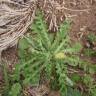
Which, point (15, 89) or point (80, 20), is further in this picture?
point (80, 20)

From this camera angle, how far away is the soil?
3020 millimetres

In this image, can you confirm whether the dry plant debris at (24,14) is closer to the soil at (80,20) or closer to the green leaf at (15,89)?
the soil at (80,20)

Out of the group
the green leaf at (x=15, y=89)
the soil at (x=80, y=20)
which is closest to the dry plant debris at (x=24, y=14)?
the soil at (x=80, y=20)

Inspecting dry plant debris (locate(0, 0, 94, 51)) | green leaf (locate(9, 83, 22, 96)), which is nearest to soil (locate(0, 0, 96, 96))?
dry plant debris (locate(0, 0, 94, 51))

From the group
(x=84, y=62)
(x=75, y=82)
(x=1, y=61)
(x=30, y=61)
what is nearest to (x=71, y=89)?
(x=75, y=82)

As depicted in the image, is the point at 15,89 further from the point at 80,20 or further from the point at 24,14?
the point at 80,20

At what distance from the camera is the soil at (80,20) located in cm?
302

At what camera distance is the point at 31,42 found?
2.92m

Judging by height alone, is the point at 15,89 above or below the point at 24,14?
below

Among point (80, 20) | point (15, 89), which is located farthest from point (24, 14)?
point (15, 89)

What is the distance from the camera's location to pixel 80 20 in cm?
Result: 305

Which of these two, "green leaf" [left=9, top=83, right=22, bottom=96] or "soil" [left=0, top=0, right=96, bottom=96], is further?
Result: "soil" [left=0, top=0, right=96, bottom=96]

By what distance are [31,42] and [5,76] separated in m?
0.40

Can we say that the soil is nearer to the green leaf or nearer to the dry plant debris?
the dry plant debris
